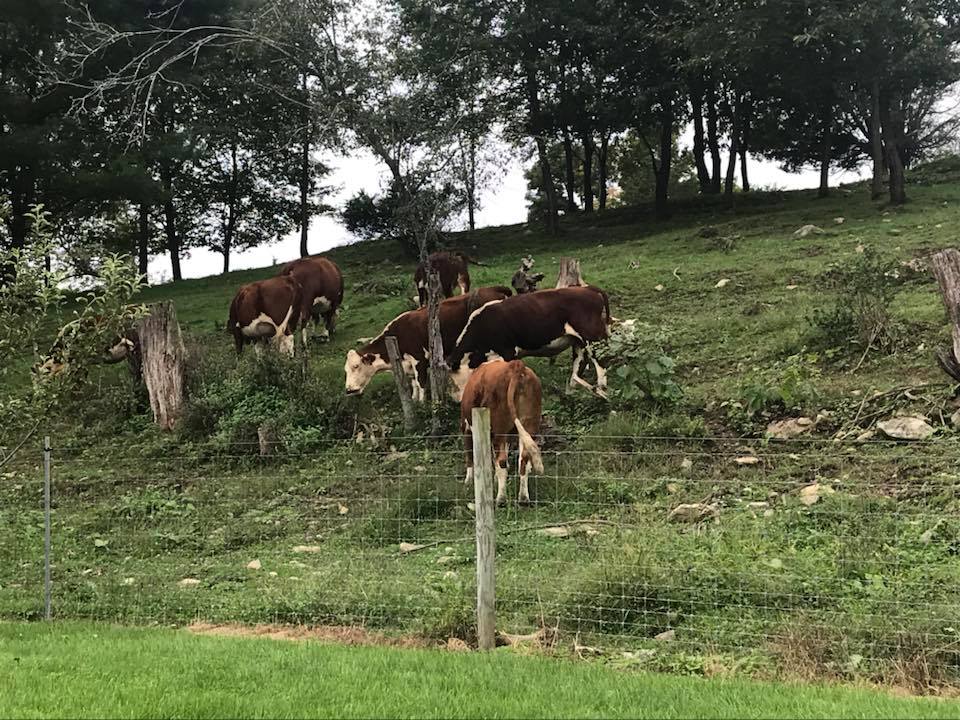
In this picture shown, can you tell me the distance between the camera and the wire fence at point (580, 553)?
526 cm

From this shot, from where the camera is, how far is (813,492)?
7.64 meters

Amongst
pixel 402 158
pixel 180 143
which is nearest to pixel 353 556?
pixel 402 158

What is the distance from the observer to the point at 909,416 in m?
9.26

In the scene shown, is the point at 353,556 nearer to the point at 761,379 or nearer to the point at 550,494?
the point at 550,494

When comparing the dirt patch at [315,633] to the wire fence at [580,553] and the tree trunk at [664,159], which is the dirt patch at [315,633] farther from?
the tree trunk at [664,159]

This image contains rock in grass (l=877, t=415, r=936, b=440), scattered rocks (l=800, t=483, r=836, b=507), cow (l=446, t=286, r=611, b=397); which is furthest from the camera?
cow (l=446, t=286, r=611, b=397)

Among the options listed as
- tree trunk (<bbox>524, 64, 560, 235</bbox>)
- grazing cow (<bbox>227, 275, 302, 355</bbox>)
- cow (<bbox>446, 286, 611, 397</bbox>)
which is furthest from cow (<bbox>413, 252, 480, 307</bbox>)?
tree trunk (<bbox>524, 64, 560, 235</bbox>)

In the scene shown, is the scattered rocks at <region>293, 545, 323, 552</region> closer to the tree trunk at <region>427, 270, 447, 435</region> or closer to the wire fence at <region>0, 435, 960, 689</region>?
the wire fence at <region>0, 435, 960, 689</region>

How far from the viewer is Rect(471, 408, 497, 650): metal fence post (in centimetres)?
543

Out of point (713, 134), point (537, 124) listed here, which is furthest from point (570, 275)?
point (713, 134)

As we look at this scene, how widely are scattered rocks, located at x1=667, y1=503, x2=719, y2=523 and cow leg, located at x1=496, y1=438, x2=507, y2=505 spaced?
200 cm

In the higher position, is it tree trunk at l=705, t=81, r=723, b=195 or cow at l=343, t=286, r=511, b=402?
tree trunk at l=705, t=81, r=723, b=195

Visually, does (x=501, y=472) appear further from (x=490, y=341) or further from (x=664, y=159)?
(x=664, y=159)

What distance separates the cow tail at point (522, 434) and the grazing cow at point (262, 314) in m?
7.53
